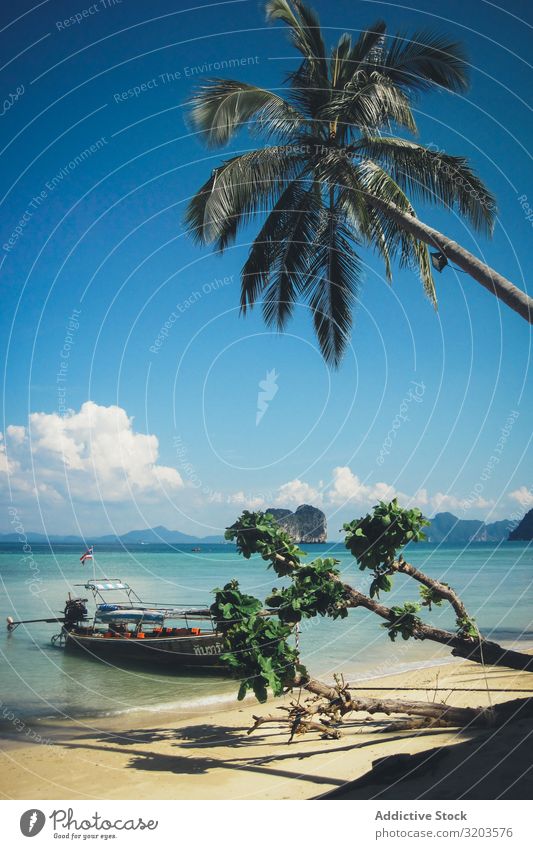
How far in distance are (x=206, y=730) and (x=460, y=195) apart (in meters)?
9.06

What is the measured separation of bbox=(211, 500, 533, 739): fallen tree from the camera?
24.2 ft

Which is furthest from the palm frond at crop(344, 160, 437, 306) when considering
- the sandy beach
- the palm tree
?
the sandy beach

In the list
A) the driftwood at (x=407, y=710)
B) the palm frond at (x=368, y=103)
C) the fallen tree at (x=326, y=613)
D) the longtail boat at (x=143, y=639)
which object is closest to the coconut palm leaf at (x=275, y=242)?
the palm frond at (x=368, y=103)

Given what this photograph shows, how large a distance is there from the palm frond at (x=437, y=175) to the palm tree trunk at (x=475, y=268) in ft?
3.55

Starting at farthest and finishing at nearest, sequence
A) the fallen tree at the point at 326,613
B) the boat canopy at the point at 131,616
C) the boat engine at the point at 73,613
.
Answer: the boat engine at the point at 73,613, the boat canopy at the point at 131,616, the fallen tree at the point at 326,613

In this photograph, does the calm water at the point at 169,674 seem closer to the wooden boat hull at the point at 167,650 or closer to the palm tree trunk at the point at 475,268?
the wooden boat hull at the point at 167,650

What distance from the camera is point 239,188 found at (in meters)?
9.04

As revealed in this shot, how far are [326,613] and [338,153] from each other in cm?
591

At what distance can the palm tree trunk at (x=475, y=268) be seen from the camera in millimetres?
6004

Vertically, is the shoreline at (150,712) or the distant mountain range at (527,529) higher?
the distant mountain range at (527,529)

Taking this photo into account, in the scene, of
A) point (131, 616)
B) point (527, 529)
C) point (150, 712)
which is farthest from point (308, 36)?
point (527, 529)

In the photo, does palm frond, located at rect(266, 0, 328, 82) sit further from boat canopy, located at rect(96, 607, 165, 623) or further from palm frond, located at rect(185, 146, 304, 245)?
boat canopy, located at rect(96, 607, 165, 623)

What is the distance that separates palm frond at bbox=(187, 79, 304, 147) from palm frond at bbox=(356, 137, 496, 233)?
110 centimetres
